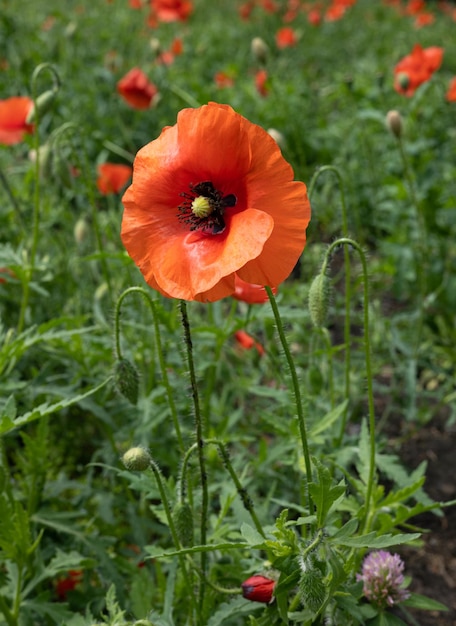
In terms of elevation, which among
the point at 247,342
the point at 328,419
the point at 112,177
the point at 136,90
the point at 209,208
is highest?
the point at 136,90

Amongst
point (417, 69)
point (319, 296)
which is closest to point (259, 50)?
point (417, 69)

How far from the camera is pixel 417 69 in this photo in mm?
3564

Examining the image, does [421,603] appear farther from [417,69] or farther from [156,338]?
[417,69]

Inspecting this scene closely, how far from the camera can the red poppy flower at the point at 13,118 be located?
10.4 feet

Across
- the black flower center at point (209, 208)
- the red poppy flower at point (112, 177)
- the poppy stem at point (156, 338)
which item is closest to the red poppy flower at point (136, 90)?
the red poppy flower at point (112, 177)

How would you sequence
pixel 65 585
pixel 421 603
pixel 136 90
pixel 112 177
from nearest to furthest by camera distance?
pixel 421 603, pixel 65 585, pixel 112 177, pixel 136 90

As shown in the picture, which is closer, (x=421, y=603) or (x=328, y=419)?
(x=421, y=603)

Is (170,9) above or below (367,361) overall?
above

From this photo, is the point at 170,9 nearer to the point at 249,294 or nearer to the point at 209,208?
the point at 249,294

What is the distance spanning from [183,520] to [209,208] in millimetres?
665

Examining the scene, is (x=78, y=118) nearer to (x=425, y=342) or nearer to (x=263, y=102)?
(x=263, y=102)

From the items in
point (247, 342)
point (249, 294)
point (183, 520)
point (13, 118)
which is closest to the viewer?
point (183, 520)

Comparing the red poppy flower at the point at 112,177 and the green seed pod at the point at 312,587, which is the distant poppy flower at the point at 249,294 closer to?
the green seed pod at the point at 312,587

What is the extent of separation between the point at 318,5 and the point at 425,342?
6.55 m
